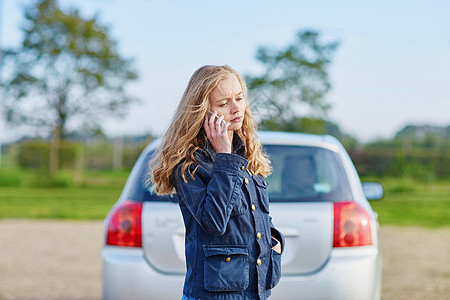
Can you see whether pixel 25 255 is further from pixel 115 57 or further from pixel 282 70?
pixel 115 57

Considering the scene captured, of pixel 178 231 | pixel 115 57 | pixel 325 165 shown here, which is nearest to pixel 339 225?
pixel 325 165

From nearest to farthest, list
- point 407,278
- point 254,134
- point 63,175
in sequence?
point 254,134, point 407,278, point 63,175

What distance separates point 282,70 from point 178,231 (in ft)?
40.3

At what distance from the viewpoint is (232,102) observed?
216 cm

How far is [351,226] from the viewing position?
3395 mm

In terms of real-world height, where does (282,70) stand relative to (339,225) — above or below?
above

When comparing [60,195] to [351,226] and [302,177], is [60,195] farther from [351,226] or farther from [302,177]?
[351,226]

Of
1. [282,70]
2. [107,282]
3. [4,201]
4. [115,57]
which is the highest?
[115,57]

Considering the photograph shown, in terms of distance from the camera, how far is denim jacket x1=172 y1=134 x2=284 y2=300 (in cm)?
197

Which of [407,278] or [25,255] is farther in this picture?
[25,255]

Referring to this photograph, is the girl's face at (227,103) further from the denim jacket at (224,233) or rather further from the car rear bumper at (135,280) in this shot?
the car rear bumper at (135,280)

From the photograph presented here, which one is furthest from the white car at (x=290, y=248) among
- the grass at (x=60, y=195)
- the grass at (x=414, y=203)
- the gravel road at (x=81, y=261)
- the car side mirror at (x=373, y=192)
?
the grass at (x=60, y=195)

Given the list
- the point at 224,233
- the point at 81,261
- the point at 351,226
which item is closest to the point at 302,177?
the point at 351,226

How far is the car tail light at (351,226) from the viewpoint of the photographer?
3357 millimetres
